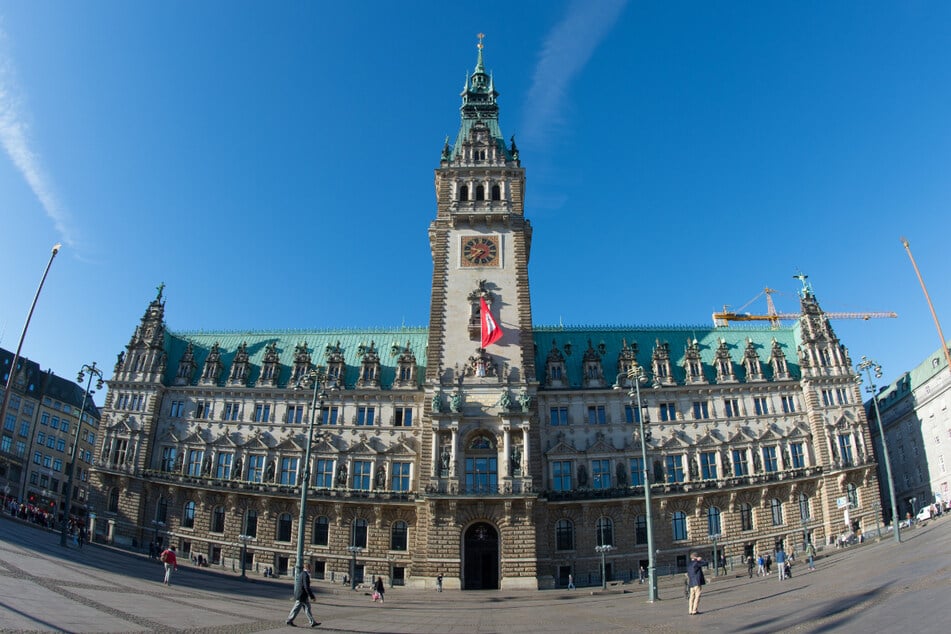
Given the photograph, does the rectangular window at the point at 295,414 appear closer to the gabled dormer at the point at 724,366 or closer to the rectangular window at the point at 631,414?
the rectangular window at the point at 631,414

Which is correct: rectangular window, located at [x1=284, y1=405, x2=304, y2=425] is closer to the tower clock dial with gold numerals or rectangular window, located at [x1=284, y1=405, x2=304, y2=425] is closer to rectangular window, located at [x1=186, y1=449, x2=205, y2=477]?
rectangular window, located at [x1=186, y1=449, x2=205, y2=477]

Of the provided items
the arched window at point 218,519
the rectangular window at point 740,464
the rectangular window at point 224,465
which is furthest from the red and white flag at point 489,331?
the arched window at point 218,519

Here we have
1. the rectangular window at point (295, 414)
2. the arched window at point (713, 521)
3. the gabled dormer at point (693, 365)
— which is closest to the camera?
the arched window at point (713, 521)

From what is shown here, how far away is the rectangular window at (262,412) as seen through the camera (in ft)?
227

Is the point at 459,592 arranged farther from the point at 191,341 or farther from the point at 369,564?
the point at 191,341

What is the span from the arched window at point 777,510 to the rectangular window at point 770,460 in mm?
3020

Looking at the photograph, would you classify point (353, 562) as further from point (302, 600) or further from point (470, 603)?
point (302, 600)

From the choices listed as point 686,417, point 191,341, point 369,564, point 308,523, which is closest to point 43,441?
point 191,341

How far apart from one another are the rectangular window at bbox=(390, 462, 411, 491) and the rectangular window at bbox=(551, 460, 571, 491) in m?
14.7

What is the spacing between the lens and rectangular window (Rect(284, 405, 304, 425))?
226ft

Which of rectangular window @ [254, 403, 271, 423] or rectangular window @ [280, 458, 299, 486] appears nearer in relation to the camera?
rectangular window @ [280, 458, 299, 486]

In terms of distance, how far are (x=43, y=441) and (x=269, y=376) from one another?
52.9 metres

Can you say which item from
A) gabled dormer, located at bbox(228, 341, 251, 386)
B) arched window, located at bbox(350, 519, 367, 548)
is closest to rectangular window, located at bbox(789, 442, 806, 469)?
arched window, located at bbox(350, 519, 367, 548)

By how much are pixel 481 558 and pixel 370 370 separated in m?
23.7
